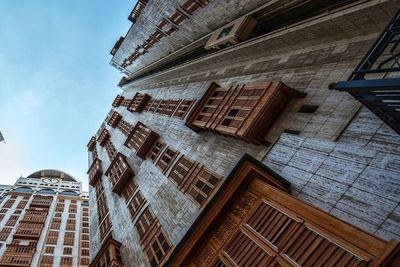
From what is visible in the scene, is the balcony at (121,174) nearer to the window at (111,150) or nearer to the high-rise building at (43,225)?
the window at (111,150)

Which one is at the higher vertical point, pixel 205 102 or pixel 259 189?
pixel 205 102

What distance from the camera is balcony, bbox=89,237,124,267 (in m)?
18.3

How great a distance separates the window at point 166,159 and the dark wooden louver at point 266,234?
31.4 ft

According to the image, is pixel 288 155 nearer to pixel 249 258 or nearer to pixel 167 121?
pixel 249 258

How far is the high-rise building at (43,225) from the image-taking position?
4628cm

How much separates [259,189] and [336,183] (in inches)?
79.3

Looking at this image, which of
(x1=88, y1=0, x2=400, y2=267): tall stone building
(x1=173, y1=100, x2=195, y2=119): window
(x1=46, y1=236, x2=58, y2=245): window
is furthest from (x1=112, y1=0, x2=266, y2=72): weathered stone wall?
(x1=46, y1=236, x2=58, y2=245): window

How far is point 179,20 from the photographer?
29047 millimetres

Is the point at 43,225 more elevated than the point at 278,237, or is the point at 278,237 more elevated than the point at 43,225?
the point at 278,237

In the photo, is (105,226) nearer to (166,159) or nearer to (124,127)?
(166,159)

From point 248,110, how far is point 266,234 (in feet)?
20.0

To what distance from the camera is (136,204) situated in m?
21.5

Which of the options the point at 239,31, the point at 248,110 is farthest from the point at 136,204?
the point at 239,31

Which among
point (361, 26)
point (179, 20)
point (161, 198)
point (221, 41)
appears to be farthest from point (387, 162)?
point (179, 20)
